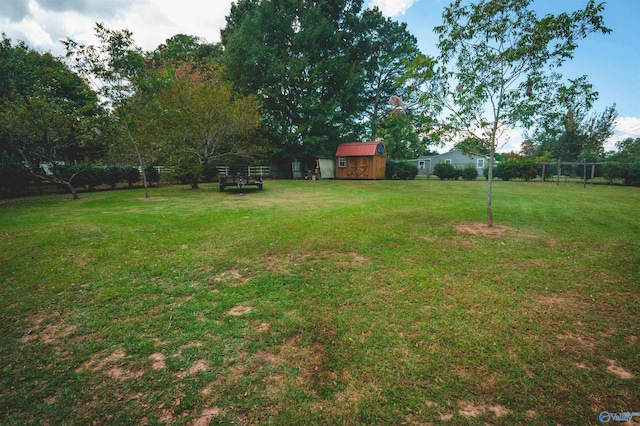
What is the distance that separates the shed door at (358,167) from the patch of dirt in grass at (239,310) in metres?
25.0

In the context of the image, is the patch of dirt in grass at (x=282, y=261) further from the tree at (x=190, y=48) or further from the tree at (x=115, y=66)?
the tree at (x=190, y=48)

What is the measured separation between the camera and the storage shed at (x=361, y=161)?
26.8 meters

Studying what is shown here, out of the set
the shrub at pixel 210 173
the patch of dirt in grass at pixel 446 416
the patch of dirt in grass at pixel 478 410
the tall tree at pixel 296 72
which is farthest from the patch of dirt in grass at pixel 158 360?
the tall tree at pixel 296 72

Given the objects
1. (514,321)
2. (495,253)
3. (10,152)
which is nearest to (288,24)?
(10,152)

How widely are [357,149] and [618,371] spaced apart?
26423 mm

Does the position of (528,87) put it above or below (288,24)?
below

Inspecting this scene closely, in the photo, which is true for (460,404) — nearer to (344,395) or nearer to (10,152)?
(344,395)

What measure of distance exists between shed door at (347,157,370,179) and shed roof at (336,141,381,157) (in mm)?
514

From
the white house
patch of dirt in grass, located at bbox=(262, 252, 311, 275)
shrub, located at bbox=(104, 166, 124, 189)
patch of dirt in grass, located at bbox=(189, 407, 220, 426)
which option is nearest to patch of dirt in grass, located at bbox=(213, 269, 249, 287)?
patch of dirt in grass, located at bbox=(262, 252, 311, 275)

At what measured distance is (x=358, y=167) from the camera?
27578mm

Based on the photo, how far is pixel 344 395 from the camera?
2068 millimetres

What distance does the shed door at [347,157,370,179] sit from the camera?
2712 centimetres

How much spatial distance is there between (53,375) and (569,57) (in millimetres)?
10248

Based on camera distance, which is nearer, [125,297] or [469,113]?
[125,297]
